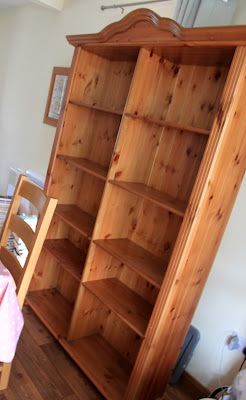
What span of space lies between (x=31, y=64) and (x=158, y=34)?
84.3 inches

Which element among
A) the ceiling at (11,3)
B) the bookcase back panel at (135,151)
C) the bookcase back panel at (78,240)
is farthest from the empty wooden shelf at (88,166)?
the ceiling at (11,3)

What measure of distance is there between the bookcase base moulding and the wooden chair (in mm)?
433

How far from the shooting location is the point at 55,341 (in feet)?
6.77

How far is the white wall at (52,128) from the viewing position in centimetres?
170

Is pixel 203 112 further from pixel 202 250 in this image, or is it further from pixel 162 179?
pixel 202 250

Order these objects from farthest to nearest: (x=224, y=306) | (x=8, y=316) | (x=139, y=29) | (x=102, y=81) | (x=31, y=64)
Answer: (x=31, y=64), (x=102, y=81), (x=224, y=306), (x=139, y=29), (x=8, y=316)

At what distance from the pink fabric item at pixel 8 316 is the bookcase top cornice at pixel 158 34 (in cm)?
115

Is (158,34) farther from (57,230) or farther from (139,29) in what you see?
(57,230)

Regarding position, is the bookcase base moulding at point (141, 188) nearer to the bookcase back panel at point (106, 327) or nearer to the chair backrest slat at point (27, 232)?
the bookcase back panel at point (106, 327)

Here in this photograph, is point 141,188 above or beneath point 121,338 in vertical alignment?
above

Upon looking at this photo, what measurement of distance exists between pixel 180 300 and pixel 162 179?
654mm

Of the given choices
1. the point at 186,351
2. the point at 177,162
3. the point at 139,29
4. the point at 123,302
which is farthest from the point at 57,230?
the point at 139,29

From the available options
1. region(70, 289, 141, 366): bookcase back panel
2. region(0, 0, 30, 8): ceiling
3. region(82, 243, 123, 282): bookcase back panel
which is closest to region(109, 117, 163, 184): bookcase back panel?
region(82, 243, 123, 282): bookcase back panel

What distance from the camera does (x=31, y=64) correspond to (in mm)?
3225
